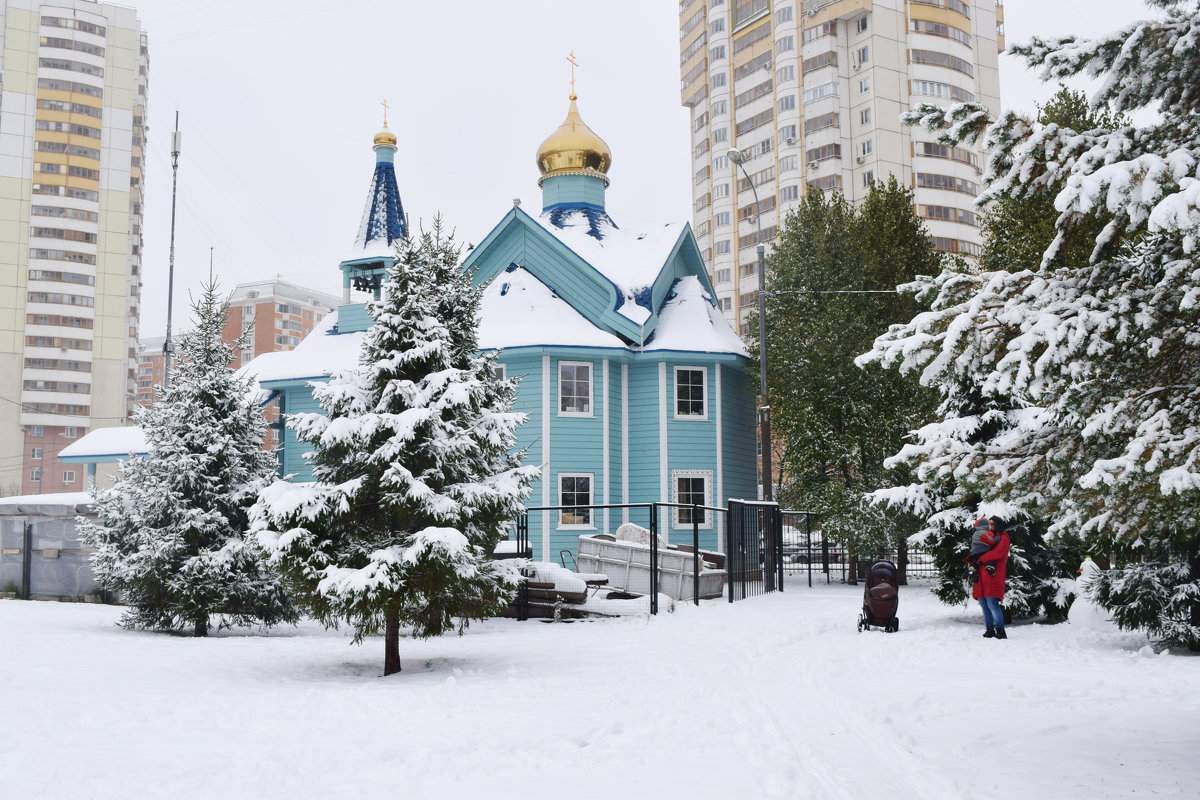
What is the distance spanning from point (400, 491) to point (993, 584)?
25.7ft

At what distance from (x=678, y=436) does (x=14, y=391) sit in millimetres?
69997

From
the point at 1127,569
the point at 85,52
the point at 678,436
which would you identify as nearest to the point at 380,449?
the point at 1127,569

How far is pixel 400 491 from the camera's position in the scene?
33.9 feet

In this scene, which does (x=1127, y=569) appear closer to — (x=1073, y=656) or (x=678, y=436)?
(x=1073, y=656)

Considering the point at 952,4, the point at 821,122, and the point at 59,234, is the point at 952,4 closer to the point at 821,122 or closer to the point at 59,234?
the point at 821,122

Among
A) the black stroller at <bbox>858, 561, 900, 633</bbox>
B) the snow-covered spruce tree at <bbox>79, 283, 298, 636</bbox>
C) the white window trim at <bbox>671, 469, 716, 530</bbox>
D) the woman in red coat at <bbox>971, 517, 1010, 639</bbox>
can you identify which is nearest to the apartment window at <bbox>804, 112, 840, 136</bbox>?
the white window trim at <bbox>671, 469, 716, 530</bbox>

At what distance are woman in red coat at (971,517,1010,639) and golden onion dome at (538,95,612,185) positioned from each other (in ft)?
71.1

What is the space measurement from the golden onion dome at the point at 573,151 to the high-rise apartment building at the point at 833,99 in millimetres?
37048

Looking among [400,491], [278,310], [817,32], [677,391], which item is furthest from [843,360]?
[278,310]

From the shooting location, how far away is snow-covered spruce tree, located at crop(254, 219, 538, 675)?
1003 cm

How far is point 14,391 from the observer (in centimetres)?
7869

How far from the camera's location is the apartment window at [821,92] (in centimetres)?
7156

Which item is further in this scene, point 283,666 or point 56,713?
point 283,666

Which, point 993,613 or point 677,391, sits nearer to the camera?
point 993,613
